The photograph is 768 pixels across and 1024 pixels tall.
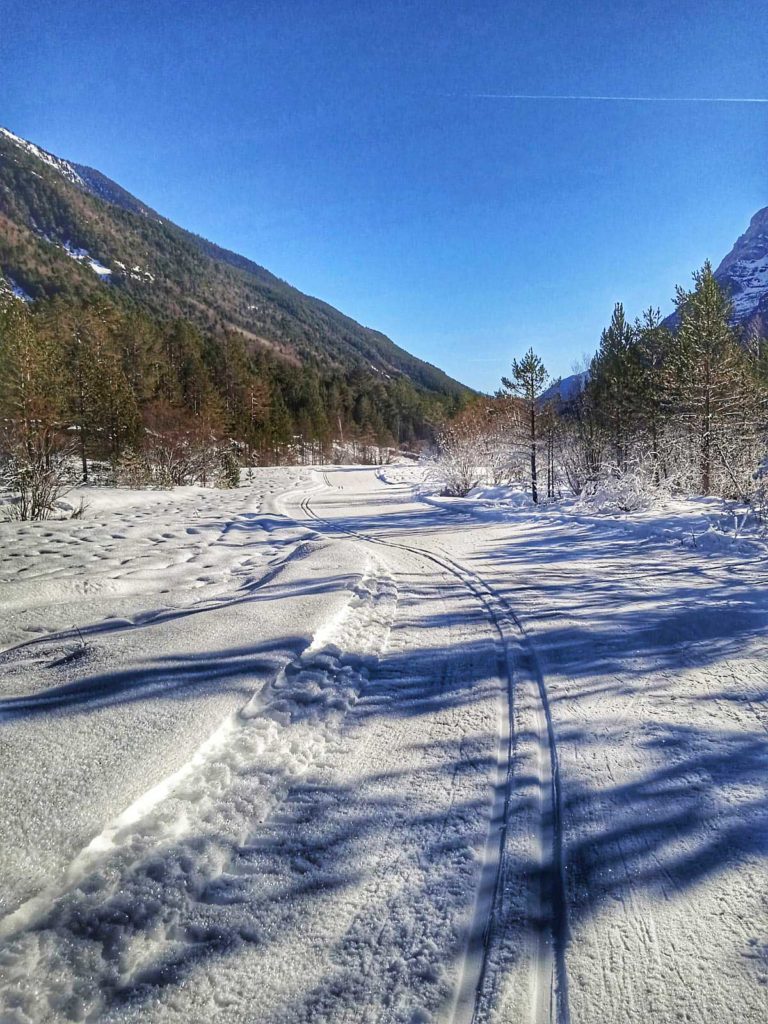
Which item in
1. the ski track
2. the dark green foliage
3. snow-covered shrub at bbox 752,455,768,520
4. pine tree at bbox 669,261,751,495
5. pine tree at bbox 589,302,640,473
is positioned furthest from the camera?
the dark green foliage

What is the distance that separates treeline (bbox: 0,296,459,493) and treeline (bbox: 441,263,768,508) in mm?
14429

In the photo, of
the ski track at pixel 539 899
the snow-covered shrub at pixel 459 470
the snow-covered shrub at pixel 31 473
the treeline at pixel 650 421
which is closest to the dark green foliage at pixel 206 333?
the snow-covered shrub at pixel 459 470

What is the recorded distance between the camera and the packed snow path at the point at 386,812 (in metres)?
1.51

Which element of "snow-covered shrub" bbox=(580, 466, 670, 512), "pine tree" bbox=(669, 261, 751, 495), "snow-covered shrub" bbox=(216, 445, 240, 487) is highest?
"pine tree" bbox=(669, 261, 751, 495)

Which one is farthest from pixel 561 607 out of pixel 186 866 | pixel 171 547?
pixel 171 547

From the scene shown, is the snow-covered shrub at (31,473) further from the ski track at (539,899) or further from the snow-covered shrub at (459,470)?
the snow-covered shrub at (459,470)

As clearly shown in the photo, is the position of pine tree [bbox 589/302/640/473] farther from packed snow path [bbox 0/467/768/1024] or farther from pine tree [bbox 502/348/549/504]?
packed snow path [bbox 0/467/768/1024]

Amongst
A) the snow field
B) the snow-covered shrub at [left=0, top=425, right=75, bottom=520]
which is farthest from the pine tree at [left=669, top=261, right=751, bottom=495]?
the snow-covered shrub at [left=0, top=425, right=75, bottom=520]

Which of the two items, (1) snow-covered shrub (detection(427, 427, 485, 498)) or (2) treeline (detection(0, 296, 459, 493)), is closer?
(2) treeline (detection(0, 296, 459, 493))

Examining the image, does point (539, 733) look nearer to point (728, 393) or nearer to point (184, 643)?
point (184, 643)

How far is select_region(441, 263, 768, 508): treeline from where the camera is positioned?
13.9 meters

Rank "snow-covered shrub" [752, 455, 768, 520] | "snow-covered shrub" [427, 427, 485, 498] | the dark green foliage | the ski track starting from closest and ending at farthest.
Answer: the ski track
"snow-covered shrub" [752, 455, 768, 520]
"snow-covered shrub" [427, 427, 485, 498]
the dark green foliage

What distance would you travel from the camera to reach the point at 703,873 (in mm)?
1855

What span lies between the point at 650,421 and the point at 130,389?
25.3 metres
